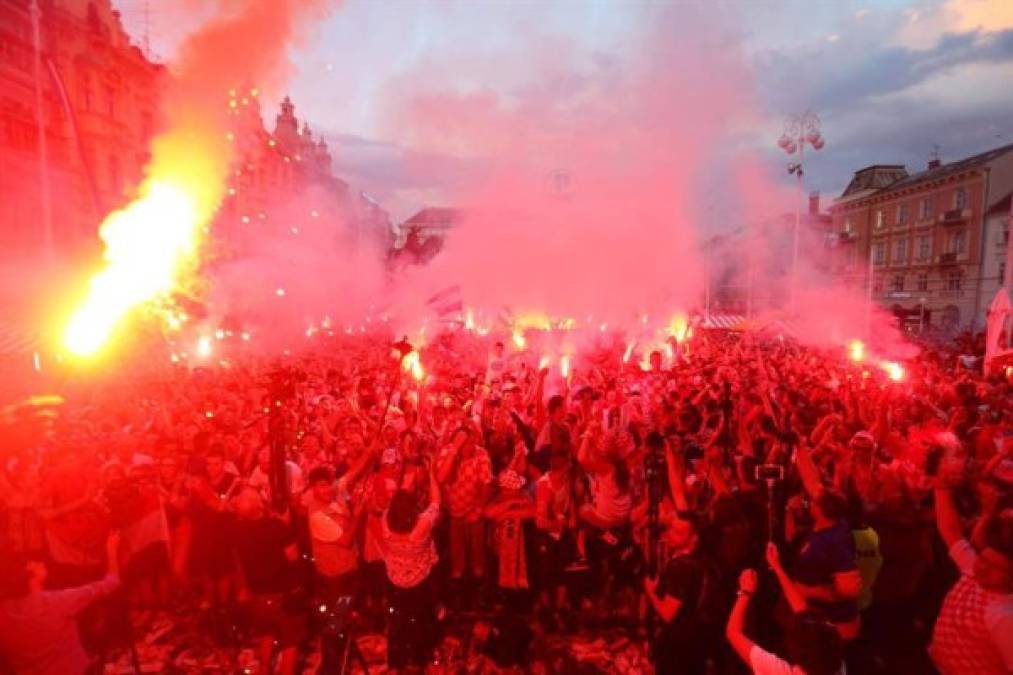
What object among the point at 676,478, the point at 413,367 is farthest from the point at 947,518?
the point at 413,367

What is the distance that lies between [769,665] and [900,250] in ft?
175

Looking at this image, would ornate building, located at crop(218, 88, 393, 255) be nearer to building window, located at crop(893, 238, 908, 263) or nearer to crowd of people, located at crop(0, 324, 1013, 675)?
crowd of people, located at crop(0, 324, 1013, 675)

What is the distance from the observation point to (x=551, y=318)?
88.3ft

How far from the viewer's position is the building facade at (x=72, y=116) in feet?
64.1

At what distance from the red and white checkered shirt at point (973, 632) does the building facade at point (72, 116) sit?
78.7 ft

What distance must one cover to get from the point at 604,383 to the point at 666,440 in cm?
610

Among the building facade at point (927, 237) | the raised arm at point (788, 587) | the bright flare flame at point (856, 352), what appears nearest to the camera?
the raised arm at point (788, 587)

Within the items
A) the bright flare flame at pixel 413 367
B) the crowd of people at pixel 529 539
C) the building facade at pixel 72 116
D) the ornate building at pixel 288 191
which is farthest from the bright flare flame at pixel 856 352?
the building facade at pixel 72 116

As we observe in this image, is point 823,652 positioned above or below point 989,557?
below

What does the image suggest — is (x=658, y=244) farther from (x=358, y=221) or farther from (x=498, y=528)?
(x=358, y=221)

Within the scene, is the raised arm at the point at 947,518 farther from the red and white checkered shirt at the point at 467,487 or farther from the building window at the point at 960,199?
the building window at the point at 960,199

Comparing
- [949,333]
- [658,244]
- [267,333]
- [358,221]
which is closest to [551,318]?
[658,244]

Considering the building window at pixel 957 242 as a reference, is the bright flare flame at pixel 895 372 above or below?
below

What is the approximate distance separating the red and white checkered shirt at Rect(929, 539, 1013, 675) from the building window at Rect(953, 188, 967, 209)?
47250mm
